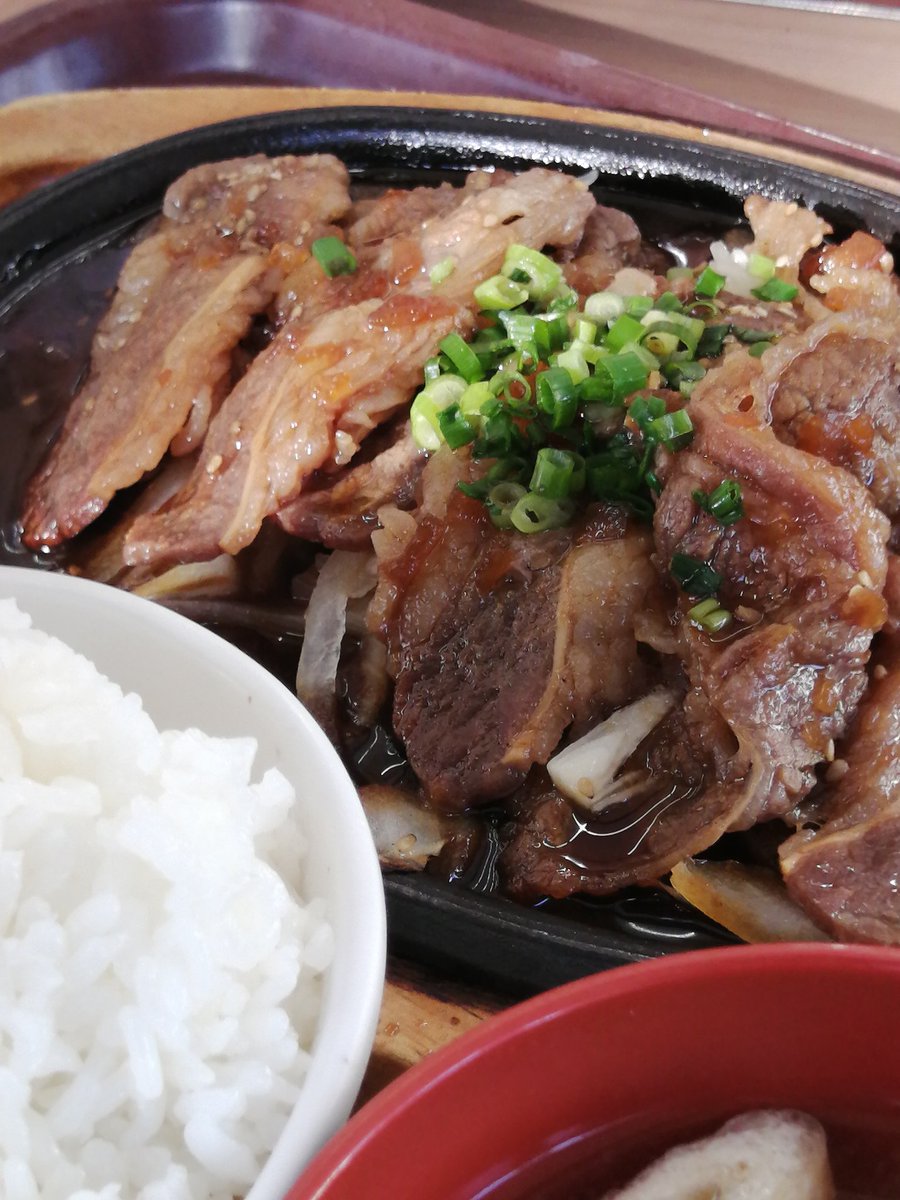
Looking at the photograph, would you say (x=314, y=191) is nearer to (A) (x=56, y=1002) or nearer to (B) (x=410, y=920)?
(B) (x=410, y=920)

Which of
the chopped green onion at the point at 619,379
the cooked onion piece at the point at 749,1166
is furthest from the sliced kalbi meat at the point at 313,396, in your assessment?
the cooked onion piece at the point at 749,1166

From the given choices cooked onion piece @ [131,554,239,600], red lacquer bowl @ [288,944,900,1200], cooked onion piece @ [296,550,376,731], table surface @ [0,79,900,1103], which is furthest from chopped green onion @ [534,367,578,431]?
table surface @ [0,79,900,1103]

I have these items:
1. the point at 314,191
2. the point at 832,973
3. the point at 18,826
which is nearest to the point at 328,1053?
the point at 18,826

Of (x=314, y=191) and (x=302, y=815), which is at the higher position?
(x=314, y=191)

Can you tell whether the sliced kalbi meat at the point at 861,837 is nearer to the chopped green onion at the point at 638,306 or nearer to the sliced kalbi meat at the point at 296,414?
the chopped green onion at the point at 638,306

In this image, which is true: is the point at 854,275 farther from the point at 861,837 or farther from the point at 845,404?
the point at 861,837

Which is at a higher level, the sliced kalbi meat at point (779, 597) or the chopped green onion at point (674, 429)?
the chopped green onion at point (674, 429)
